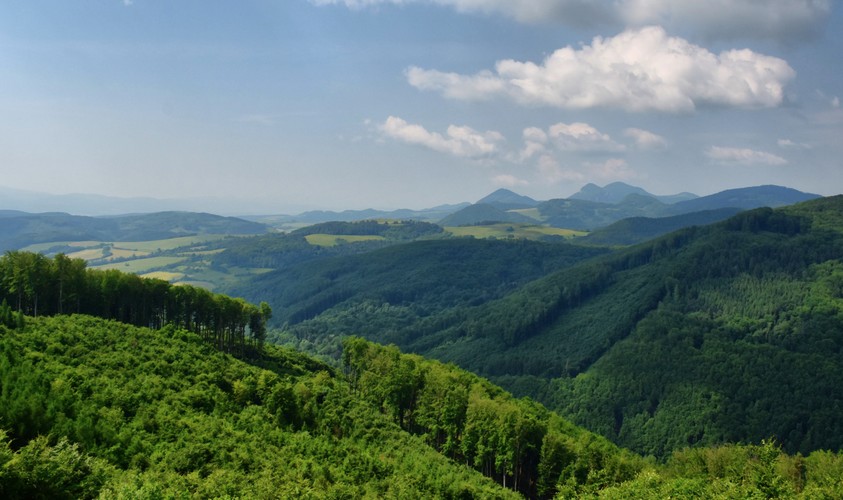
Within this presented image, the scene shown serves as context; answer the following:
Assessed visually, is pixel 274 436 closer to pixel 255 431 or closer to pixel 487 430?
pixel 255 431

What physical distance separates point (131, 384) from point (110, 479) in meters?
33.0

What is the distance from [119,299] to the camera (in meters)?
117

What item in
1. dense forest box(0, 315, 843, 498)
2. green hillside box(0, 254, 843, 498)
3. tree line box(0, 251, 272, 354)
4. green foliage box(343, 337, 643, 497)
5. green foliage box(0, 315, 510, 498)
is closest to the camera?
green foliage box(0, 315, 510, 498)

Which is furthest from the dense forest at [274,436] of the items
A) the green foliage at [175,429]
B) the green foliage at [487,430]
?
the green foliage at [487,430]

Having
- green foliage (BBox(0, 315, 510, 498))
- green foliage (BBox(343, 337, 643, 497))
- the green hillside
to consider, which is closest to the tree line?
the green hillside

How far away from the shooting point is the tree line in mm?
105062

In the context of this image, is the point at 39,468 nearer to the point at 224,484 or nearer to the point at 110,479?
the point at 110,479

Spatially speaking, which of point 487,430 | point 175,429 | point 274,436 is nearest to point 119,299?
point 175,429

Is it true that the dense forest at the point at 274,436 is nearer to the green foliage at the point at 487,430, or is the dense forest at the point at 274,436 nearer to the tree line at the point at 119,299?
the green foliage at the point at 487,430

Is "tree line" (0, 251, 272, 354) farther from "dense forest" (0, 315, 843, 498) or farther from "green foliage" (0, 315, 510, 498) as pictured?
"green foliage" (0, 315, 510, 498)

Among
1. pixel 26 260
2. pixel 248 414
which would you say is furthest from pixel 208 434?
pixel 26 260

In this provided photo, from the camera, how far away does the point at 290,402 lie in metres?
78.5

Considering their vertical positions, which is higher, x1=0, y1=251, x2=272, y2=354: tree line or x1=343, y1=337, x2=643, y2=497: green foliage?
x1=0, y1=251, x2=272, y2=354: tree line

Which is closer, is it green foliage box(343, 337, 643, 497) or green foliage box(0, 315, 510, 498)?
green foliage box(0, 315, 510, 498)
